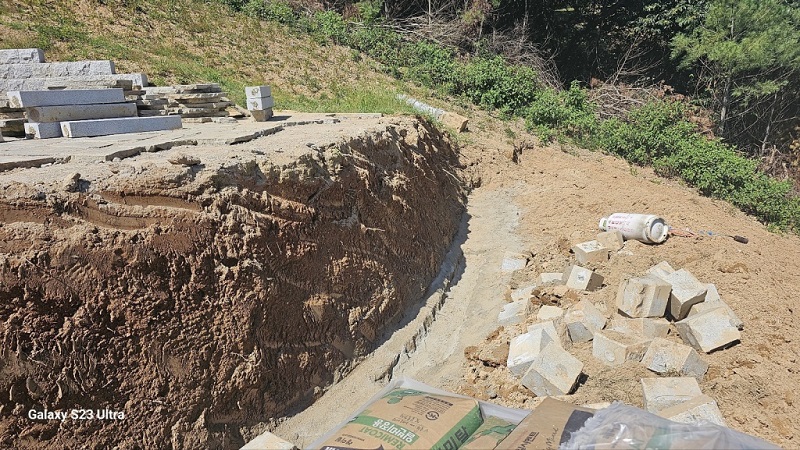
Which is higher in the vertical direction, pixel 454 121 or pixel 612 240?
pixel 454 121

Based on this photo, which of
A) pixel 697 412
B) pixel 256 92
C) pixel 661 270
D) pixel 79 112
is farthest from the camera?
pixel 256 92

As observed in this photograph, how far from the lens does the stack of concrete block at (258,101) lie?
7.16 meters

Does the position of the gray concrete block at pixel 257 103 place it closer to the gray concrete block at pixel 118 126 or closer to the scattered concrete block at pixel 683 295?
the gray concrete block at pixel 118 126

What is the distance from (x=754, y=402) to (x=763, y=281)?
1.95m

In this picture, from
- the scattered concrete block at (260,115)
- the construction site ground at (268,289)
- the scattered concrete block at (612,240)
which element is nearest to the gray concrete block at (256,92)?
the scattered concrete block at (260,115)

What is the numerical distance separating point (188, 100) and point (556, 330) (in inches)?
232

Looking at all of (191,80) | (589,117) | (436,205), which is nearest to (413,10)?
(589,117)

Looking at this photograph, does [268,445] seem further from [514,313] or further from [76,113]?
[76,113]

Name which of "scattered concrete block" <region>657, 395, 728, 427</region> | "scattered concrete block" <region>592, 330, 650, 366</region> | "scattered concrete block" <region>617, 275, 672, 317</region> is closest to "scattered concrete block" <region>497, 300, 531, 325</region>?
"scattered concrete block" <region>592, 330, 650, 366</region>

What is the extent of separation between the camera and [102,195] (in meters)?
3.46

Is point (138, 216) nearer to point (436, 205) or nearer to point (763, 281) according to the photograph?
point (436, 205)

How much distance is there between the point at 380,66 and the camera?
1384 centimetres

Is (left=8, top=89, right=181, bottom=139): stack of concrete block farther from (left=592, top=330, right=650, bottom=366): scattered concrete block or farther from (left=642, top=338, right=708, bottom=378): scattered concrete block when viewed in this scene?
(left=642, top=338, right=708, bottom=378): scattered concrete block

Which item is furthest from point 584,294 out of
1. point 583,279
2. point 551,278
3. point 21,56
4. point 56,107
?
point 21,56
